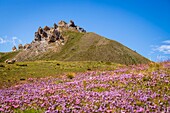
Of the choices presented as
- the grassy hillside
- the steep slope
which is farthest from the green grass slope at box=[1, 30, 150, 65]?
the grassy hillside

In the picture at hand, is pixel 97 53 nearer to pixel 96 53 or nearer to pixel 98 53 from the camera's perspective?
pixel 96 53

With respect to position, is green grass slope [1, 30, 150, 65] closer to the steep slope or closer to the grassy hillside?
the steep slope

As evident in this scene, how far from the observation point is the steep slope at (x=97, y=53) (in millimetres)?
150250

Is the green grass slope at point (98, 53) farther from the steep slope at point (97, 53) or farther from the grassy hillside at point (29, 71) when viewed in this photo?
the grassy hillside at point (29, 71)

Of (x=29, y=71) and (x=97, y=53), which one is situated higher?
(x=97, y=53)

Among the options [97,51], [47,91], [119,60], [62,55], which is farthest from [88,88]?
[62,55]

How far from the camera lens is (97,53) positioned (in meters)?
159

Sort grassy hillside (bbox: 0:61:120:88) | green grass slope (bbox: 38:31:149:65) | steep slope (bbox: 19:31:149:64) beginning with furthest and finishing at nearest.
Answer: steep slope (bbox: 19:31:149:64) → green grass slope (bbox: 38:31:149:65) → grassy hillside (bbox: 0:61:120:88)

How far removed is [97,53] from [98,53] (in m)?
0.85

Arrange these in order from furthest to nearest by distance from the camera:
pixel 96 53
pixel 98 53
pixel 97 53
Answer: pixel 96 53
pixel 97 53
pixel 98 53

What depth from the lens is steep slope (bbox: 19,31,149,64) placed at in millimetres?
150250

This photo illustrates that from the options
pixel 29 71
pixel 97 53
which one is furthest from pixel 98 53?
pixel 29 71

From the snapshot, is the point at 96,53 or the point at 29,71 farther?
the point at 96,53

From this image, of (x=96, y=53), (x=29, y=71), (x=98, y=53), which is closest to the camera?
(x=29, y=71)
